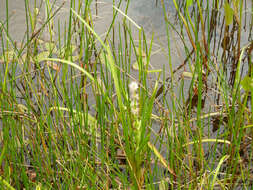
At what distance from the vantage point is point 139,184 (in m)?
1.02

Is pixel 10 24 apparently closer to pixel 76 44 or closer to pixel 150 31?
pixel 76 44

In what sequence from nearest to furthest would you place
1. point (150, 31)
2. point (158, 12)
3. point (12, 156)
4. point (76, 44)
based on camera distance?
point (12, 156) → point (76, 44) → point (150, 31) → point (158, 12)

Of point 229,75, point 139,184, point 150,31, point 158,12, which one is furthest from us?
point 158,12

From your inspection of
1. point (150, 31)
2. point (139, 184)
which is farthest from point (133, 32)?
point (139, 184)

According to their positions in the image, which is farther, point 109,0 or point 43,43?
point 109,0

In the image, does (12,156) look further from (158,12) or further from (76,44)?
(158,12)

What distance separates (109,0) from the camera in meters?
2.17

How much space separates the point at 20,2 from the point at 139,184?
1.56m

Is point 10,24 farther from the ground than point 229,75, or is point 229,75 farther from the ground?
point 10,24

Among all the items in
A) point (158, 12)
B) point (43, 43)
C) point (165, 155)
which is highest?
point (158, 12)

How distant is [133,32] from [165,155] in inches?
32.0

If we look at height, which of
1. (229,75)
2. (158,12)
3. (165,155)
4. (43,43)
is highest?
(158,12)

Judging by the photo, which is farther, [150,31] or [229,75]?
[150,31]

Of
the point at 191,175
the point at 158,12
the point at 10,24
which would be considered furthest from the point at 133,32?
the point at 191,175
